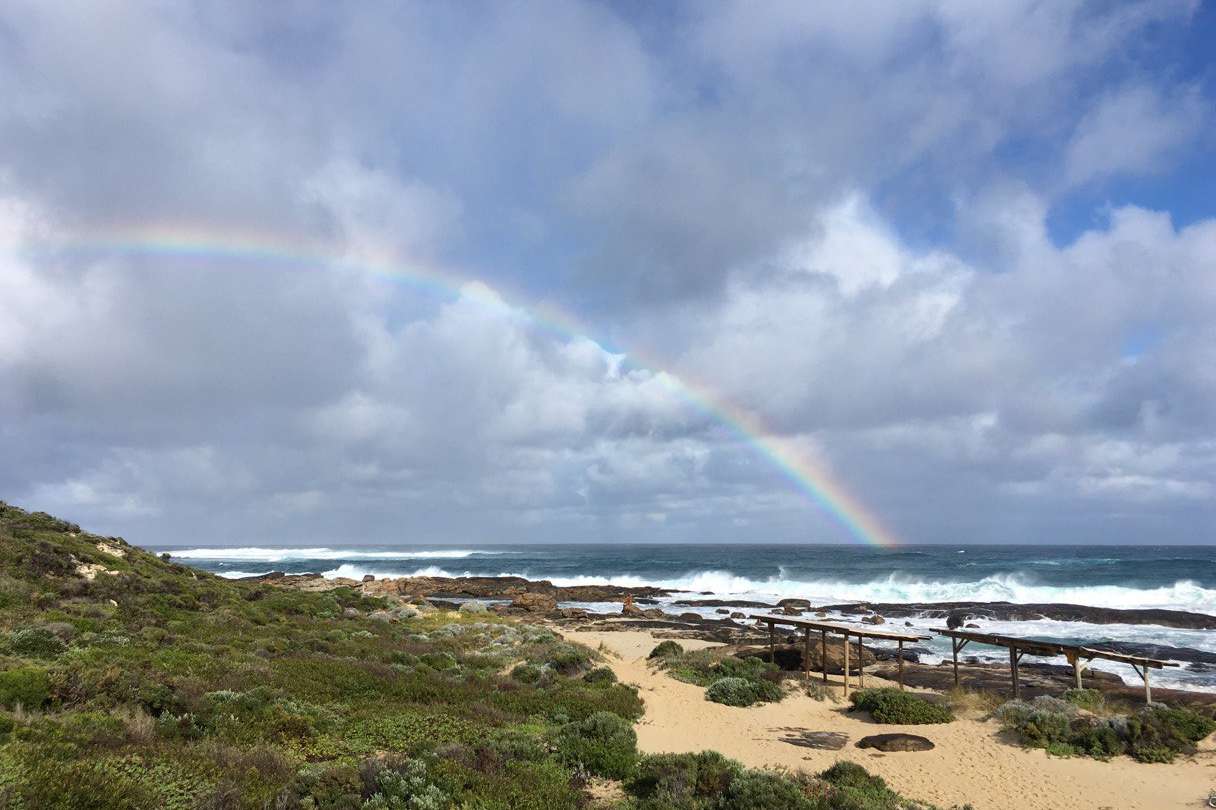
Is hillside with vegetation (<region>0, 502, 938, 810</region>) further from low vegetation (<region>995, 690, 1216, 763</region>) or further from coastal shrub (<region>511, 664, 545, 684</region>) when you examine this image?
low vegetation (<region>995, 690, 1216, 763</region>)

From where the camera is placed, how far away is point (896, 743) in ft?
48.6

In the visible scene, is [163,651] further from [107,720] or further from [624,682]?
[624,682]

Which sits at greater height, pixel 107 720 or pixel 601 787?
pixel 107 720

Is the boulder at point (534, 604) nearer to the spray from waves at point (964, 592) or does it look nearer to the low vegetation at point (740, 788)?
the spray from waves at point (964, 592)

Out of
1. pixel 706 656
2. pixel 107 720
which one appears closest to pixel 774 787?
pixel 107 720

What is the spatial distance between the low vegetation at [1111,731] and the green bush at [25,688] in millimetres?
17870

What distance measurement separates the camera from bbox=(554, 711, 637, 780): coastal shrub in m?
11.1

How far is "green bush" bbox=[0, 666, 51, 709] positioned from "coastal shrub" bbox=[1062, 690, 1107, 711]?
21143 mm

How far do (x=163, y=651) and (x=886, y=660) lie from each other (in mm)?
26377

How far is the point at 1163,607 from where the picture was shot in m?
53.3

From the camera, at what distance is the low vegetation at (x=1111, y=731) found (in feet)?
46.6

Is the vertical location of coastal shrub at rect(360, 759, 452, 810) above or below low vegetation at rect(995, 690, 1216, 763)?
above

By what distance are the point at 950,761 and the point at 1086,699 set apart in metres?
6.98

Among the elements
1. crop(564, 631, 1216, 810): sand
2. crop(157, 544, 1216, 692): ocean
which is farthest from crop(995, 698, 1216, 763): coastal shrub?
crop(157, 544, 1216, 692): ocean
